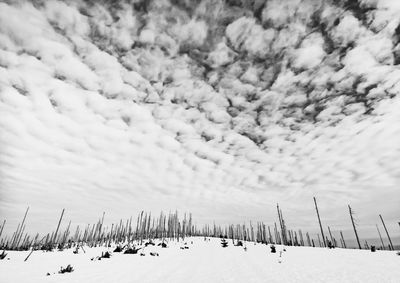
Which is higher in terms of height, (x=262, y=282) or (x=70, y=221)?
(x=70, y=221)

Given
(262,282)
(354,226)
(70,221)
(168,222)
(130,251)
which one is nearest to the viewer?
(262,282)

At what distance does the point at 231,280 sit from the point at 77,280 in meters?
6.26

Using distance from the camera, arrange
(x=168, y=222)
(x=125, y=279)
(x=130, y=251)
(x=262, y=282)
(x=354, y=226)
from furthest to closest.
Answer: (x=168, y=222)
(x=354, y=226)
(x=130, y=251)
(x=125, y=279)
(x=262, y=282)

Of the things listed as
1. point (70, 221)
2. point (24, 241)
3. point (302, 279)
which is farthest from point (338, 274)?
point (24, 241)

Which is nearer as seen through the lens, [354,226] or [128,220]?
[354,226]

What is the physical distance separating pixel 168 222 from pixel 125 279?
69492 millimetres

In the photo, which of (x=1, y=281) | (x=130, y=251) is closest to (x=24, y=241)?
(x=130, y=251)

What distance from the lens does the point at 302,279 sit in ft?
30.5

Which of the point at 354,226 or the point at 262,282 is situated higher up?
the point at 354,226

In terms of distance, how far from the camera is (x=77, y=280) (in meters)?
9.32

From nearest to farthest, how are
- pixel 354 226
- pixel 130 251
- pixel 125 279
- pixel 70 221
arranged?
pixel 125 279 < pixel 130 251 < pixel 354 226 < pixel 70 221

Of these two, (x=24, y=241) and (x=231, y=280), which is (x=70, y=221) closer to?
(x=24, y=241)

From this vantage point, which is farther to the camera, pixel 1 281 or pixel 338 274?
pixel 338 274

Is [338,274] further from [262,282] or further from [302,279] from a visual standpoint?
[262,282]
